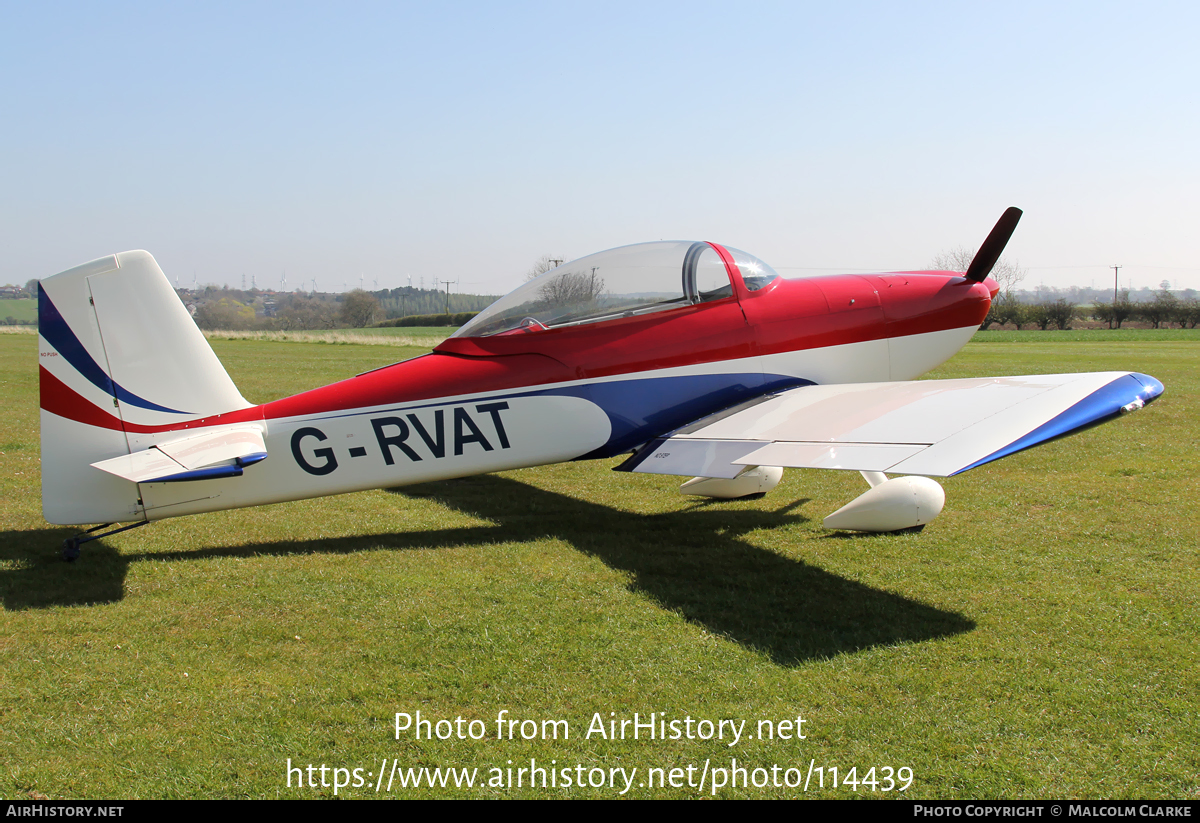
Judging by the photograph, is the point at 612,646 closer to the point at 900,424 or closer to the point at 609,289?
the point at 900,424

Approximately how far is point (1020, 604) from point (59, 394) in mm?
5911

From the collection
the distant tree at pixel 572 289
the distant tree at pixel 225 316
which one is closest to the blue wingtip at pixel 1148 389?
the distant tree at pixel 572 289

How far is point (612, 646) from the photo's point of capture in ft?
12.7

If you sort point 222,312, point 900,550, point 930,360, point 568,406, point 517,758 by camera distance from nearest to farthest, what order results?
point 517,758
point 900,550
point 568,406
point 930,360
point 222,312

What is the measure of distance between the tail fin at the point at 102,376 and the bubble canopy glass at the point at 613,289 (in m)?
2.06

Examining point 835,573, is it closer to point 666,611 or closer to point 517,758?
point 666,611

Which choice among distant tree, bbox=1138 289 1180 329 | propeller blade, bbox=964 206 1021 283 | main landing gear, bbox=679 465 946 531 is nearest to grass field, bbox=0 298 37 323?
propeller blade, bbox=964 206 1021 283

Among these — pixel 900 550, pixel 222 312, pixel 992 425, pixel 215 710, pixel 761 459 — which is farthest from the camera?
pixel 222 312

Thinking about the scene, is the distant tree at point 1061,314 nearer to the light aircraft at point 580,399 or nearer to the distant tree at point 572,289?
the light aircraft at point 580,399

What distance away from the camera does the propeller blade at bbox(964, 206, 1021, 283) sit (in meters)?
7.05

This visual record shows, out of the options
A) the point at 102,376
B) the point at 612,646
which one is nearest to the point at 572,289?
the point at 612,646

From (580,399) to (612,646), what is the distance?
7.71ft

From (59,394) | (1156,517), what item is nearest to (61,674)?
(59,394)

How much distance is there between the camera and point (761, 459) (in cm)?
494
